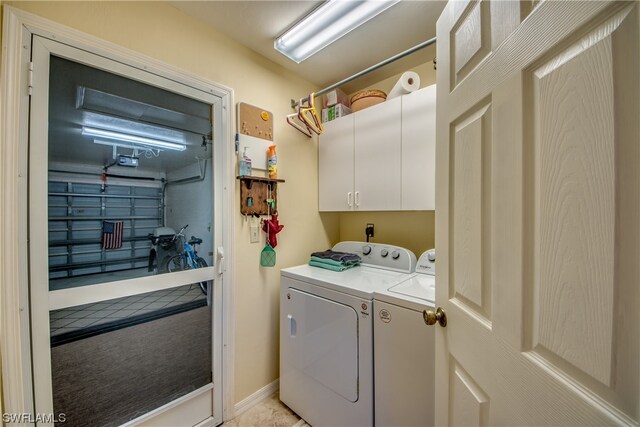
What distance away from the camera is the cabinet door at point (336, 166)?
85.1 inches

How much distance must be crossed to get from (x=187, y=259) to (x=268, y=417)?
4.24 feet

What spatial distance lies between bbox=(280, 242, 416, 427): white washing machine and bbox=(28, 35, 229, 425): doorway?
1.66 feet

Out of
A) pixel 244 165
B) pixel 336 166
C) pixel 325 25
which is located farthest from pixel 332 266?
pixel 325 25

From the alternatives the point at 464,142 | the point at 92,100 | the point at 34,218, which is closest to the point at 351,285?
the point at 464,142

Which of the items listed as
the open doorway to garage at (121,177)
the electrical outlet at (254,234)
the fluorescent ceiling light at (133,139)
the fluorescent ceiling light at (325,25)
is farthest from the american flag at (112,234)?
the fluorescent ceiling light at (325,25)

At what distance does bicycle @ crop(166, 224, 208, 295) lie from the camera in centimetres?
156

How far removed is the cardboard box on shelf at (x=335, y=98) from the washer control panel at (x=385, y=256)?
1.32 m

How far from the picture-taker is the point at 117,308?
1.36 metres

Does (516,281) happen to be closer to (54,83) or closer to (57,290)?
(57,290)

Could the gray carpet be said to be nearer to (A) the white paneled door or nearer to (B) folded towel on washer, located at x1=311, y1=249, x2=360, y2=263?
(B) folded towel on washer, located at x1=311, y1=249, x2=360, y2=263

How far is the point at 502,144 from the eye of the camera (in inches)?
24.9

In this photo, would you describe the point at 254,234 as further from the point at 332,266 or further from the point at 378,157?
the point at 378,157

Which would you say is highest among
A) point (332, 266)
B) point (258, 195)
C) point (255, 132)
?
point (255, 132)

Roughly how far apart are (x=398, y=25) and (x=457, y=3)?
99 cm
